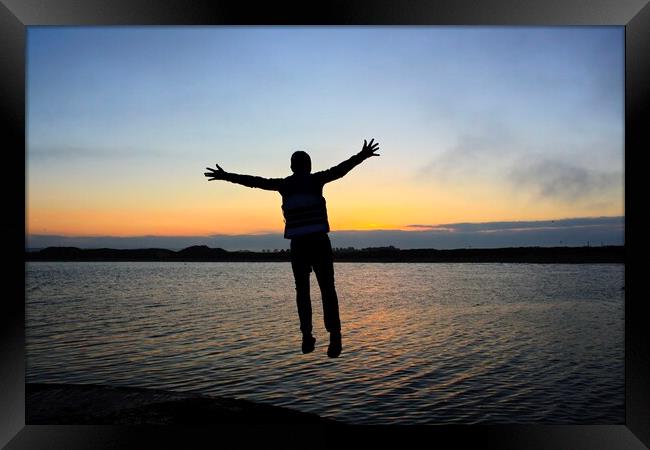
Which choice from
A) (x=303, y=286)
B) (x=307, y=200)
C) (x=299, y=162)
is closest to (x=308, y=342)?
(x=303, y=286)

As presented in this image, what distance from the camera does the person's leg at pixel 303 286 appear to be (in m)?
5.30

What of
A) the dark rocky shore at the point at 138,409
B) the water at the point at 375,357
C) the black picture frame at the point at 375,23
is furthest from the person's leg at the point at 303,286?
the water at the point at 375,357

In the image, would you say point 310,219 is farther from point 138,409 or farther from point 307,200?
point 138,409

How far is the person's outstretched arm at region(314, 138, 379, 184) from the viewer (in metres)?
5.12

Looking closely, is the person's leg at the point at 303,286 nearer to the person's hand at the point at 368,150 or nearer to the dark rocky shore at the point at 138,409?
the person's hand at the point at 368,150

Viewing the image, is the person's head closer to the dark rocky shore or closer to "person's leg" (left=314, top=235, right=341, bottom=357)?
"person's leg" (left=314, top=235, right=341, bottom=357)

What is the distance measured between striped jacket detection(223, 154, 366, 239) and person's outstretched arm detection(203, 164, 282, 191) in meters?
0.05

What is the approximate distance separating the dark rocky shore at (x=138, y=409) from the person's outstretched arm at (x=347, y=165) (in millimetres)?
6114

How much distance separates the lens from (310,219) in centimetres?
515

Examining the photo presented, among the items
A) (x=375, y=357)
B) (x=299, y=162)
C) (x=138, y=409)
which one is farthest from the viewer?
(x=375, y=357)

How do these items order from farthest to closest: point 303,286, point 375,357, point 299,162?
point 375,357
point 303,286
point 299,162

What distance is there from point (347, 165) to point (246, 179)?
3.26 feet

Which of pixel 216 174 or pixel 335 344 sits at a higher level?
pixel 216 174

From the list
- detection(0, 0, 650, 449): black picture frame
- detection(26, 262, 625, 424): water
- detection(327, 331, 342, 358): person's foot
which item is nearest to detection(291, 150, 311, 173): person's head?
detection(327, 331, 342, 358): person's foot
